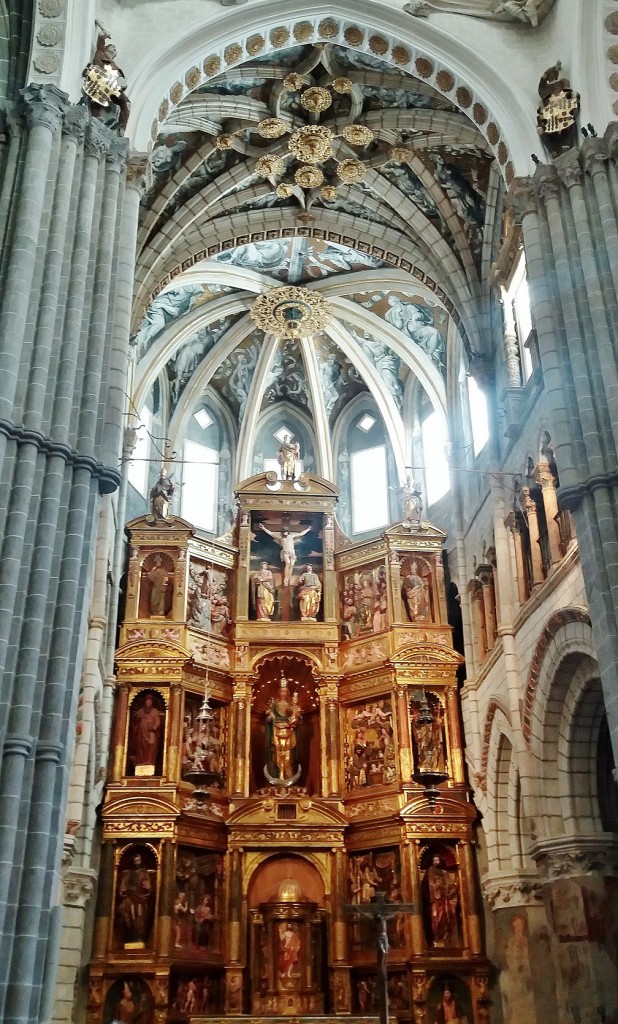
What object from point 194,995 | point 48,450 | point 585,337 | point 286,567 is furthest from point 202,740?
point 585,337

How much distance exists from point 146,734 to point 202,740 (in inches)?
45.0

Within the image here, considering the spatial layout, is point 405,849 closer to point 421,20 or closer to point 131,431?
point 131,431

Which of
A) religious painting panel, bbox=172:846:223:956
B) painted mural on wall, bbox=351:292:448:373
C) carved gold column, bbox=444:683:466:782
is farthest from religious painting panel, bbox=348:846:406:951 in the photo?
Answer: painted mural on wall, bbox=351:292:448:373

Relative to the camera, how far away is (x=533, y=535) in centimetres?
1805

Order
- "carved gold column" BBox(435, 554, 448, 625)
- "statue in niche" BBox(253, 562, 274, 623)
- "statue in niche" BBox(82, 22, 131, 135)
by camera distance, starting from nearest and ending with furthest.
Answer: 1. "statue in niche" BBox(82, 22, 131, 135)
2. "carved gold column" BBox(435, 554, 448, 625)
3. "statue in niche" BBox(253, 562, 274, 623)

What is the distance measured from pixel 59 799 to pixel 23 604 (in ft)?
6.52

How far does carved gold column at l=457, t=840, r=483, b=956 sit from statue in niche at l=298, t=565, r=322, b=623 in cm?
562

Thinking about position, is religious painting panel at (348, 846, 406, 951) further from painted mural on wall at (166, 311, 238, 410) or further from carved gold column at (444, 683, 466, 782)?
painted mural on wall at (166, 311, 238, 410)

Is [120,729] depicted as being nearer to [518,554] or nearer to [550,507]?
[518,554]

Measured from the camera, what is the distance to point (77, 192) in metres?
13.7

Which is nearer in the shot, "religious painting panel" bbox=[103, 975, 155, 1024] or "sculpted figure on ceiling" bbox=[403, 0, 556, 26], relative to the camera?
"sculpted figure on ceiling" bbox=[403, 0, 556, 26]

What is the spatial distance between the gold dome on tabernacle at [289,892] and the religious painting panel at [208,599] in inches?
203

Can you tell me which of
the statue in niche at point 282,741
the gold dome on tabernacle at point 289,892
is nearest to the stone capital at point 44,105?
the statue in niche at point 282,741

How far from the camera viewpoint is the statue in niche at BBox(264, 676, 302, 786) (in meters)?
21.5
